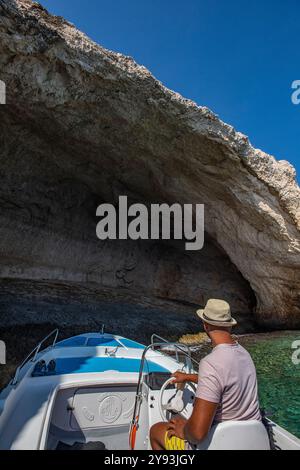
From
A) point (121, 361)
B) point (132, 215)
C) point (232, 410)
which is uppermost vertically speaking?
point (132, 215)

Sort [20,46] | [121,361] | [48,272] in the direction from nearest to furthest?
[121,361]
[20,46]
[48,272]

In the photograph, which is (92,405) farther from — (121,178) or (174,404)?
(121,178)

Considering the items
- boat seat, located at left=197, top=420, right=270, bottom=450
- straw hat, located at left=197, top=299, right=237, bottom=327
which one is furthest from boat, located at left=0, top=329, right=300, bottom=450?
straw hat, located at left=197, top=299, right=237, bottom=327

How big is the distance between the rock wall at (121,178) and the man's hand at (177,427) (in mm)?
9876

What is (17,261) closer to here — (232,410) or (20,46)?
(20,46)

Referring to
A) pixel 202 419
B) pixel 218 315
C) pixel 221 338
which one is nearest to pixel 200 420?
pixel 202 419

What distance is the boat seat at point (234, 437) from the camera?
226cm

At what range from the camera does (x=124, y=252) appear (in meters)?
17.0

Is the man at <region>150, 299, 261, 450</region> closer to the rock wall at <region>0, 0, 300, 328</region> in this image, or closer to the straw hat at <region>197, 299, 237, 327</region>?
the straw hat at <region>197, 299, 237, 327</region>

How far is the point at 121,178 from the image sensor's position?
14.4 metres

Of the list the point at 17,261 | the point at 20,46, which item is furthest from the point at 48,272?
the point at 20,46

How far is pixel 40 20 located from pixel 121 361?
9477 millimetres

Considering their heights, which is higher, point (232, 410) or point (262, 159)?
point (262, 159)

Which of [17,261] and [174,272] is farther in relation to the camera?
[174,272]
